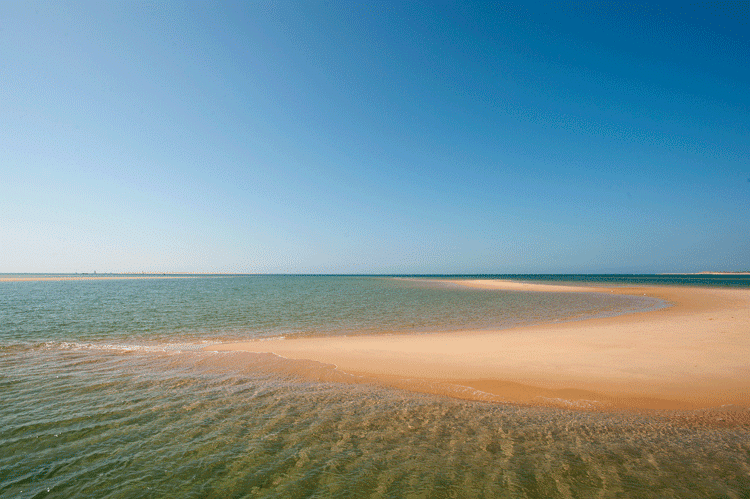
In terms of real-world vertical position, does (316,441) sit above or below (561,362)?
below

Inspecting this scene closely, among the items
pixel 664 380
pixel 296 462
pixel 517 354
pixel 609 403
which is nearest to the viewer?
pixel 296 462

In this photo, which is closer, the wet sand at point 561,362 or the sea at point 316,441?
the sea at point 316,441

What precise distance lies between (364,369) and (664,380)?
370 inches

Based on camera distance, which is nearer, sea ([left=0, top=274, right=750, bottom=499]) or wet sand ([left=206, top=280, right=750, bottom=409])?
sea ([left=0, top=274, right=750, bottom=499])

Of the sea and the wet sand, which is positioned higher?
the wet sand

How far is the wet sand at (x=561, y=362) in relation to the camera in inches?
385

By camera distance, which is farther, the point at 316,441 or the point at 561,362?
the point at 561,362

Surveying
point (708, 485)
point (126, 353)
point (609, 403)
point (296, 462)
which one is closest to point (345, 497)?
point (296, 462)

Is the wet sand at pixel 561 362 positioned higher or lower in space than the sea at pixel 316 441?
higher

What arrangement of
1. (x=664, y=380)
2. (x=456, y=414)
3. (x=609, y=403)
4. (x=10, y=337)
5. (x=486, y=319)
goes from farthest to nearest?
1. (x=486, y=319)
2. (x=10, y=337)
3. (x=664, y=380)
4. (x=609, y=403)
5. (x=456, y=414)

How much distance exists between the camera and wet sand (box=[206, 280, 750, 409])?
978 centimetres

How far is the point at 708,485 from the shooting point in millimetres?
5598

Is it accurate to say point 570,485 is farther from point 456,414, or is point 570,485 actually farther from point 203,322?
point 203,322

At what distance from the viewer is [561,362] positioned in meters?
12.9
